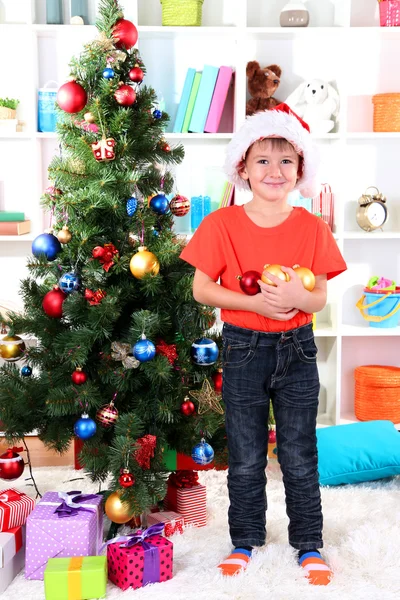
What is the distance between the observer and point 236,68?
3154 millimetres

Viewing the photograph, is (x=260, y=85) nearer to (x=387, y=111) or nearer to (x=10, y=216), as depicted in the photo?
(x=387, y=111)

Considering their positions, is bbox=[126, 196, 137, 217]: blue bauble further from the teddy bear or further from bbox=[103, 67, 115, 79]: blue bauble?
the teddy bear

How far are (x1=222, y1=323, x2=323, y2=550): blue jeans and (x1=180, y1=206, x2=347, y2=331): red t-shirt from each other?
37 millimetres

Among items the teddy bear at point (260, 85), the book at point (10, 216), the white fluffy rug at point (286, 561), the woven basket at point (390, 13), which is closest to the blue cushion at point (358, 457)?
the white fluffy rug at point (286, 561)

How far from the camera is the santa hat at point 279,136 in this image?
189 centimetres

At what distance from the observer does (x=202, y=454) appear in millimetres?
2170

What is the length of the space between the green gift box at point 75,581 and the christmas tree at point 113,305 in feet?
0.87

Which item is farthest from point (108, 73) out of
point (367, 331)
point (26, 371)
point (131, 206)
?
point (367, 331)

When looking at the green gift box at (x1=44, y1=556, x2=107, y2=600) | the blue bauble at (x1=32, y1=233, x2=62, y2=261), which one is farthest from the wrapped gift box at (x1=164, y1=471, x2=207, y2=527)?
the blue bauble at (x1=32, y1=233, x2=62, y2=261)

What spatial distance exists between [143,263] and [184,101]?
1268 mm

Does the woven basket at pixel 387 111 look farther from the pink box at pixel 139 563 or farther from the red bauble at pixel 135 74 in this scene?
the pink box at pixel 139 563

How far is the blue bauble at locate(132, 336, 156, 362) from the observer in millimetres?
2088

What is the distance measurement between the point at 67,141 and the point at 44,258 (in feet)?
1.13

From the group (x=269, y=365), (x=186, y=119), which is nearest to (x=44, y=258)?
(x=269, y=365)
